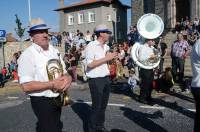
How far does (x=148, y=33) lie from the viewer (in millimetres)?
10406

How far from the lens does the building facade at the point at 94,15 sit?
5319 cm

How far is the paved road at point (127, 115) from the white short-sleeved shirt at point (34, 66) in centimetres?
306

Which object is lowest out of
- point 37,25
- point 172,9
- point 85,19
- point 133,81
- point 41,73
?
point 133,81

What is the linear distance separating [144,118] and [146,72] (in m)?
2.06

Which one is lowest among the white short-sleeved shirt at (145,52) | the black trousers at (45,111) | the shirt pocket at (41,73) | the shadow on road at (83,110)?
the shadow on road at (83,110)

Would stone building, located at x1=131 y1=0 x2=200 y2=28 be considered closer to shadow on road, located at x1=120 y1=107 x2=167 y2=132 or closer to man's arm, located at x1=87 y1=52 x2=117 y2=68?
shadow on road, located at x1=120 y1=107 x2=167 y2=132

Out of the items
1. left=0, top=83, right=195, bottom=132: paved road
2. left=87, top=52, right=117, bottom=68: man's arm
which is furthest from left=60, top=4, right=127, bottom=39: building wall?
left=87, top=52, right=117, bottom=68: man's arm

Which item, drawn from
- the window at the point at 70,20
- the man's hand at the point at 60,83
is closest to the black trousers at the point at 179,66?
the man's hand at the point at 60,83

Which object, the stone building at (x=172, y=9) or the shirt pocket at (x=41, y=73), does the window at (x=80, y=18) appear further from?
the shirt pocket at (x=41, y=73)

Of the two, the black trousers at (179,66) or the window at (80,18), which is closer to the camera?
the black trousers at (179,66)

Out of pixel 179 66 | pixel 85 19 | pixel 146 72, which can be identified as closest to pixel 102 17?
pixel 85 19

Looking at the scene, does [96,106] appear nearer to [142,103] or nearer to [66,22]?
[142,103]

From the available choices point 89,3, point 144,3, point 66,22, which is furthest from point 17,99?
point 66,22

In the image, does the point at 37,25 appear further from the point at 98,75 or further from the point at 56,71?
the point at 98,75
